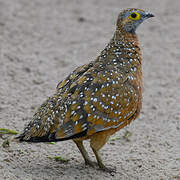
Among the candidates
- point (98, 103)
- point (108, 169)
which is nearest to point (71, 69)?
point (108, 169)

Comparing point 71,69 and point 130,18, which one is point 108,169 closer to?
point 130,18

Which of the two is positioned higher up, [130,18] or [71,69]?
[130,18]

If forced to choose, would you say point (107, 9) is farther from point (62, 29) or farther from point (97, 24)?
point (62, 29)

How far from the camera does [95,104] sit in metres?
6.10

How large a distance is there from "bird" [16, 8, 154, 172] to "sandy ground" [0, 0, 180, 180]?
1.84 feet

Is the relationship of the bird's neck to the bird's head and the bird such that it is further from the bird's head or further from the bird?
the bird's head

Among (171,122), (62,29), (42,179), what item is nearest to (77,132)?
(42,179)

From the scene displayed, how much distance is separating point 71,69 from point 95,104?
4.44 meters

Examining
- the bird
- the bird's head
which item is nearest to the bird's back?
the bird

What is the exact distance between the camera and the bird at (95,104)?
6.04 metres

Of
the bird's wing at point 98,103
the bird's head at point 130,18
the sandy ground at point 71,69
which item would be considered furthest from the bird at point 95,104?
the sandy ground at point 71,69

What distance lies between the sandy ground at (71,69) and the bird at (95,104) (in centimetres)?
56

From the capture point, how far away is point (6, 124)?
7.60m

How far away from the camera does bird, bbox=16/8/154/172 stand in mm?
6043
